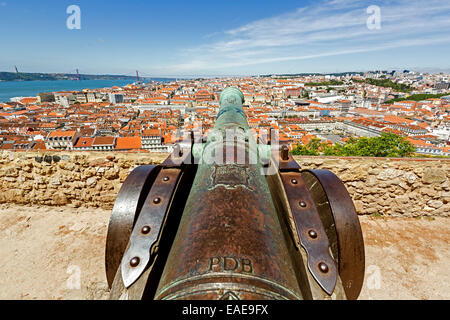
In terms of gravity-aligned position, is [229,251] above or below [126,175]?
above

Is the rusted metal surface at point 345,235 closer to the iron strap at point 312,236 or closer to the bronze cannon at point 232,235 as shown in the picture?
the bronze cannon at point 232,235

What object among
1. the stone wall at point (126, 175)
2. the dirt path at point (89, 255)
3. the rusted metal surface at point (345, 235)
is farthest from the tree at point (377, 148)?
the rusted metal surface at point (345, 235)

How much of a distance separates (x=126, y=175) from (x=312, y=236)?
8.85ft

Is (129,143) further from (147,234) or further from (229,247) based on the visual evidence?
(229,247)

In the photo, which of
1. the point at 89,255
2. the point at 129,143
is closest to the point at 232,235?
the point at 89,255

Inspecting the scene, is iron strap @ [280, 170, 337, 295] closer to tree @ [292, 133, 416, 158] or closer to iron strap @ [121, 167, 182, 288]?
iron strap @ [121, 167, 182, 288]

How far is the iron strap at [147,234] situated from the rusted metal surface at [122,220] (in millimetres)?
170

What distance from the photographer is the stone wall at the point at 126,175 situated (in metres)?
2.94

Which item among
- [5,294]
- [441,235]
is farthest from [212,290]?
[441,235]

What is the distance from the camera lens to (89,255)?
95.7 inches

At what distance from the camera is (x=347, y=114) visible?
2542 inches

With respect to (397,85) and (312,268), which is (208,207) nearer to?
(312,268)

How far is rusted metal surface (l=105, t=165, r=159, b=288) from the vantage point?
121cm

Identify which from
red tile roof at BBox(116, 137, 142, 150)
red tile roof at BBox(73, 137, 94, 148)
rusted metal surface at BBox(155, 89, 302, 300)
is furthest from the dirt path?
red tile roof at BBox(73, 137, 94, 148)
